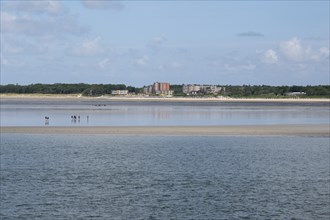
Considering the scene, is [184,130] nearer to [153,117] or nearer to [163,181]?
[153,117]

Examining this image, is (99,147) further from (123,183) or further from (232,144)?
(123,183)

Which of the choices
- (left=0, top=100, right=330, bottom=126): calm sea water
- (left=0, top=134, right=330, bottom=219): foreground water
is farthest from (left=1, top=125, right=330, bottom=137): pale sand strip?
(left=0, top=134, right=330, bottom=219): foreground water

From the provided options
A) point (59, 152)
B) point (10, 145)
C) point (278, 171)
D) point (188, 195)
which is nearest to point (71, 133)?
point (10, 145)

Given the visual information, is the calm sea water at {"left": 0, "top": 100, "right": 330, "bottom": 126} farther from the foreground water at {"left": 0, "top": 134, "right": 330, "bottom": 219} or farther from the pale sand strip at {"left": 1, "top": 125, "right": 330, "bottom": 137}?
the foreground water at {"left": 0, "top": 134, "right": 330, "bottom": 219}

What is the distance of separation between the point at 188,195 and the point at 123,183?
3103mm

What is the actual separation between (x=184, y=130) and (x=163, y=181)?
2258 centimetres

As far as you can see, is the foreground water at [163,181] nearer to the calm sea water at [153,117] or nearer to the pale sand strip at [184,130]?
the pale sand strip at [184,130]

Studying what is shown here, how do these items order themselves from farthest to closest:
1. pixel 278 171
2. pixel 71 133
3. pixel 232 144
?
1. pixel 71 133
2. pixel 232 144
3. pixel 278 171

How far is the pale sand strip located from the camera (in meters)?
41.3

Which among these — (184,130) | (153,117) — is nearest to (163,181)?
(184,130)

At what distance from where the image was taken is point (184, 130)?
4325 centimetres

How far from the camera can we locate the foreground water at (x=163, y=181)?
16.5 metres

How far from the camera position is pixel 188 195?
1836cm

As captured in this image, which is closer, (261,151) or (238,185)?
(238,185)
